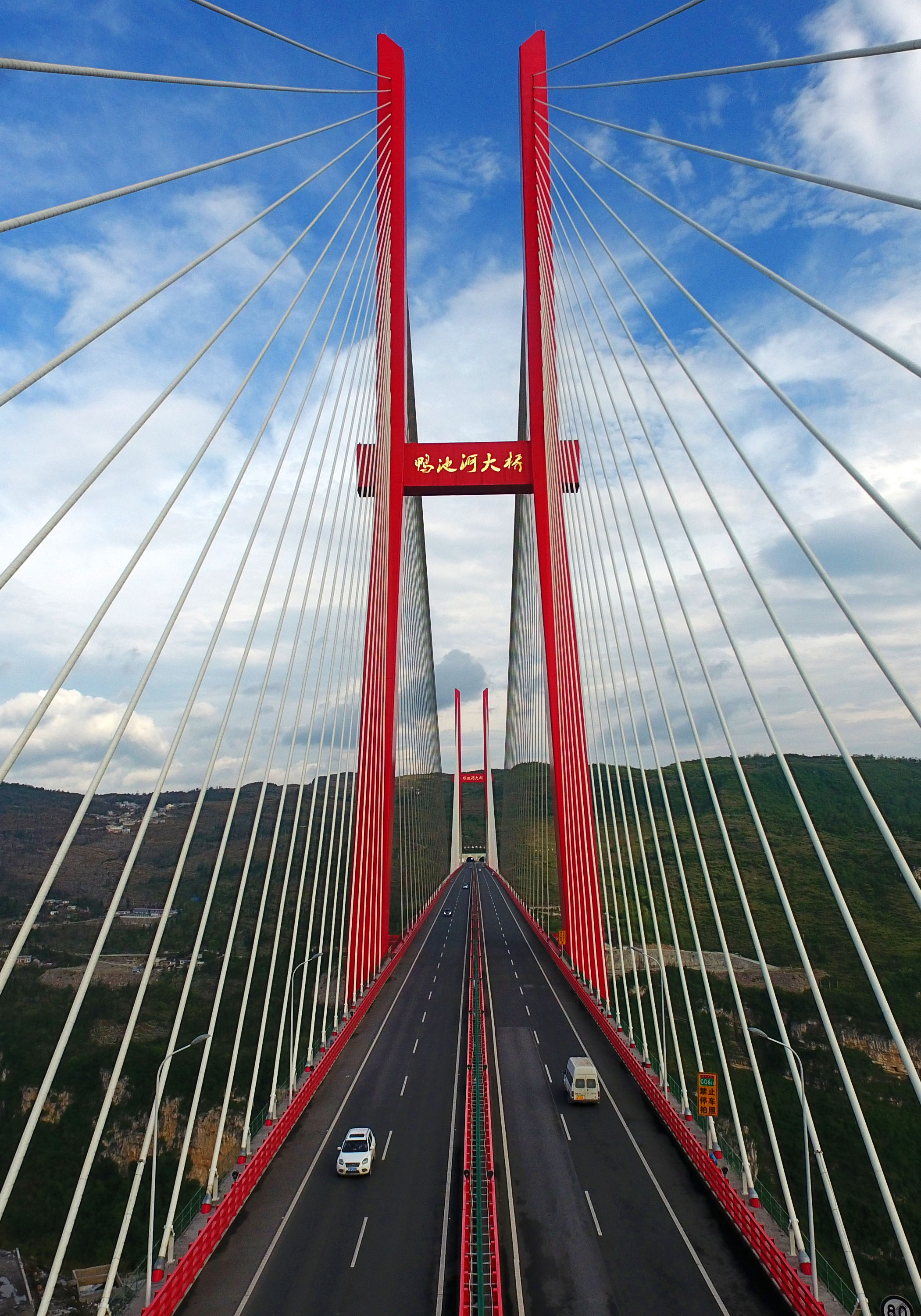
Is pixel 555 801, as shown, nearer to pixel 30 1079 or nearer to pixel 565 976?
pixel 565 976

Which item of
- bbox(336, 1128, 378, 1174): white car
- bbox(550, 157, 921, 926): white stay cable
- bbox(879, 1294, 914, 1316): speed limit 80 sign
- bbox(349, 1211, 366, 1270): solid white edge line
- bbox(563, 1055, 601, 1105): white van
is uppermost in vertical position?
bbox(550, 157, 921, 926): white stay cable

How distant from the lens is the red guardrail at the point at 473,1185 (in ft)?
27.6

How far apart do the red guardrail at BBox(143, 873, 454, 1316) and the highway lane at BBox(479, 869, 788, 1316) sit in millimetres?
4035

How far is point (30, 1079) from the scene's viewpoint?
91.8 feet

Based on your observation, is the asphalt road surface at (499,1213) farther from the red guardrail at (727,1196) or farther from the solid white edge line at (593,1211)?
the red guardrail at (727,1196)

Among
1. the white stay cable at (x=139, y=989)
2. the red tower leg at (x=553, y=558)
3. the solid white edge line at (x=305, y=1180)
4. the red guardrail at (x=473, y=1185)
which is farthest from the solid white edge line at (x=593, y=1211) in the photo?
the red tower leg at (x=553, y=558)

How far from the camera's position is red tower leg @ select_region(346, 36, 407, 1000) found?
2212 cm

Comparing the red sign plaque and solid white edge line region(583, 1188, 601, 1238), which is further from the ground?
the red sign plaque

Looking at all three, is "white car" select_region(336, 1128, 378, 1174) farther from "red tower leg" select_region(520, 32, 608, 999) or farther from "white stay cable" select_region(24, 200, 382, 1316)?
"red tower leg" select_region(520, 32, 608, 999)

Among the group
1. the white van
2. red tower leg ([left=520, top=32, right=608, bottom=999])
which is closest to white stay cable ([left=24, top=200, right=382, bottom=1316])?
the white van

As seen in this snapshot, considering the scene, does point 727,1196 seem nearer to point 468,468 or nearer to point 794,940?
point 794,940

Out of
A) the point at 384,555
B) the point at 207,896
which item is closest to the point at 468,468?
the point at 384,555

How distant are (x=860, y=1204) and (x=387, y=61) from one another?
39.6 meters

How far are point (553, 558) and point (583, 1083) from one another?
15.4 m
